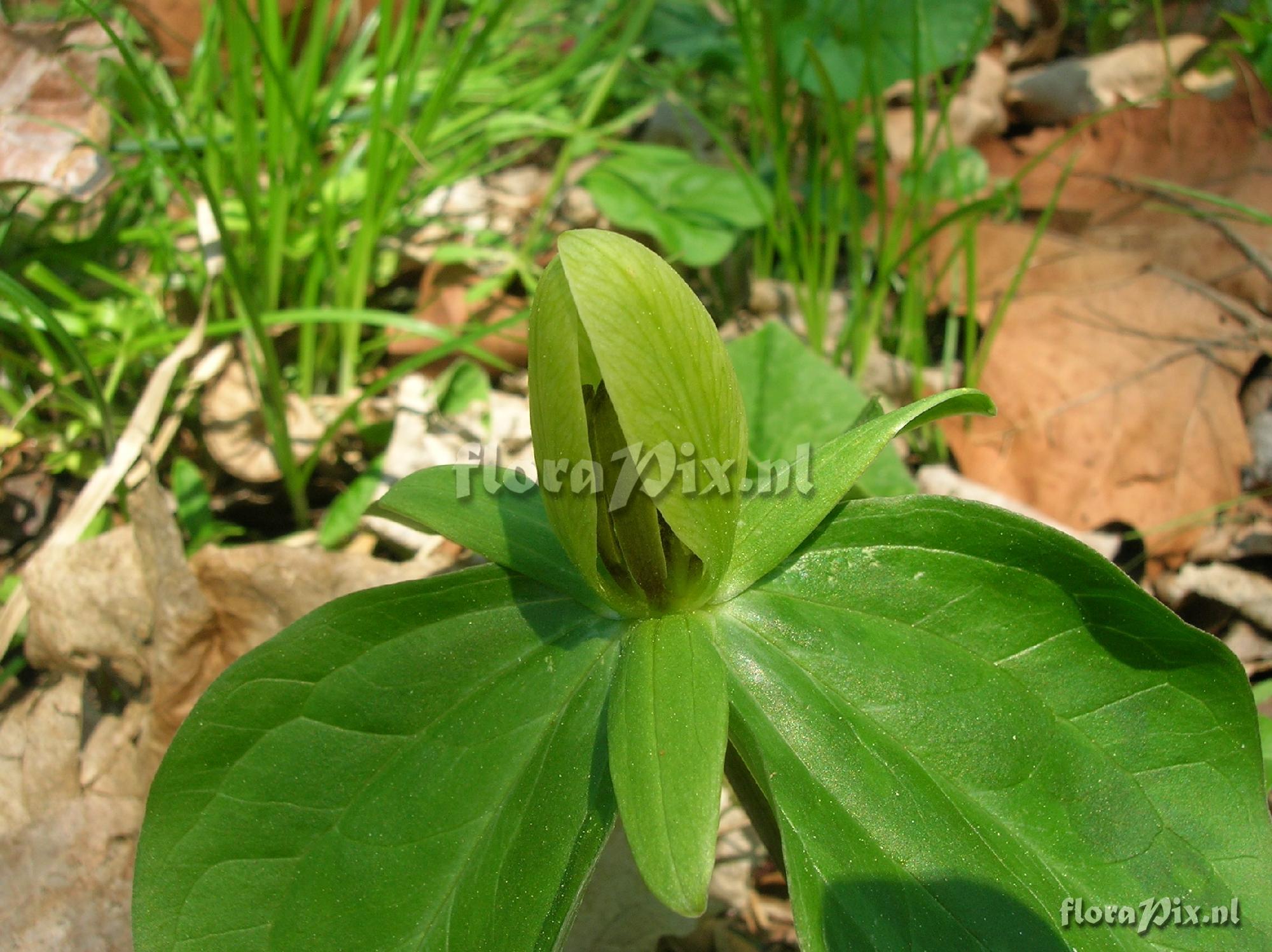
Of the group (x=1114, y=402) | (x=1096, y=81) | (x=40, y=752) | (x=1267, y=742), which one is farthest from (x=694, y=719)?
(x=1096, y=81)

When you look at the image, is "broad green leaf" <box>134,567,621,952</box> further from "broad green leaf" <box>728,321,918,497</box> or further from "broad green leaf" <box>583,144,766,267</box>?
"broad green leaf" <box>583,144,766,267</box>

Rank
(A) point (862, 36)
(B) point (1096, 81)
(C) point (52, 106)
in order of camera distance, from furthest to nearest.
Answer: (B) point (1096, 81), (A) point (862, 36), (C) point (52, 106)

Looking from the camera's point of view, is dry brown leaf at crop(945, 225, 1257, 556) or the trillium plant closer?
the trillium plant

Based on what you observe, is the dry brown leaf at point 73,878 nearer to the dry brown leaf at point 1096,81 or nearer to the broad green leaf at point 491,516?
the broad green leaf at point 491,516

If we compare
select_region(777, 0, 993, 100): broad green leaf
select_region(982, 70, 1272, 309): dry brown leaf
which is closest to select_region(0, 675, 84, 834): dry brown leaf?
select_region(777, 0, 993, 100): broad green leaf

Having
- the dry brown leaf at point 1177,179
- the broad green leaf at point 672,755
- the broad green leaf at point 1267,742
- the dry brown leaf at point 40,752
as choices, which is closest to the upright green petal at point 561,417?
the broad green leaf at point 672,755

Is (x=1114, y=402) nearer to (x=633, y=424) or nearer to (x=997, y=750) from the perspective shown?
(x=997, y=750)
